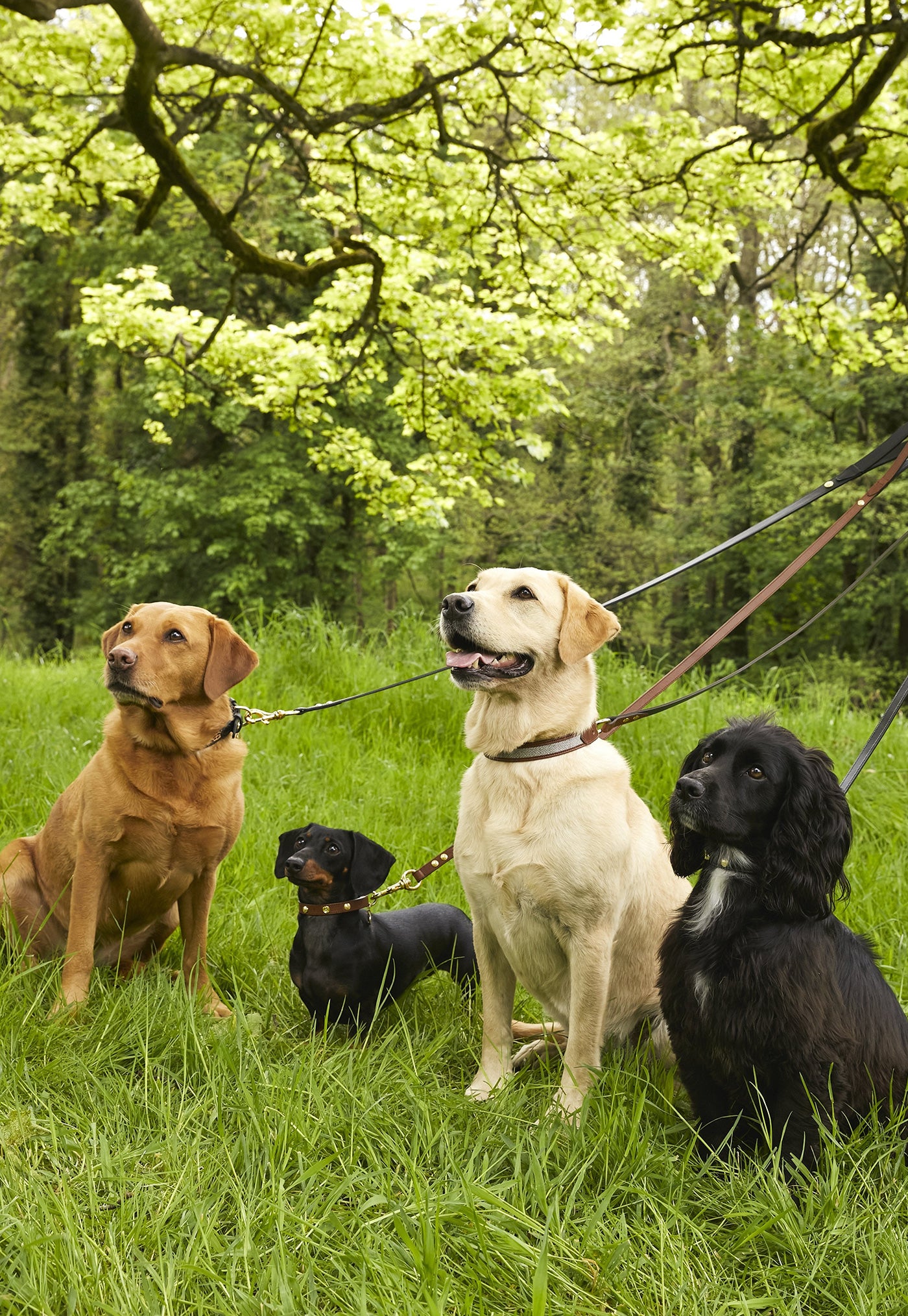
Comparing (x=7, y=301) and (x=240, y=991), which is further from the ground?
(x=7, y=301)

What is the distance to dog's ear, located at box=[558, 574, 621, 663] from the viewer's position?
294 centimetres

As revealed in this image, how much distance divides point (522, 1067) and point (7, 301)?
81.3 feet

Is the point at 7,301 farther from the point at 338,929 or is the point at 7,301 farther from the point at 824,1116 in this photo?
the point at 824,1116

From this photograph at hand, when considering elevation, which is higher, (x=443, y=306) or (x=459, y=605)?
(x=443, y=306)

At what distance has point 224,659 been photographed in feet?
11.2

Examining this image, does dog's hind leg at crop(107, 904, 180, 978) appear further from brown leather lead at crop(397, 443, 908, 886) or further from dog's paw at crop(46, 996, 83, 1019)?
brown leather lead at crop(397, 443, 908, 886)

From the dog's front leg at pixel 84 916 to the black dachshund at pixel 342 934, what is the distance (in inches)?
23.7

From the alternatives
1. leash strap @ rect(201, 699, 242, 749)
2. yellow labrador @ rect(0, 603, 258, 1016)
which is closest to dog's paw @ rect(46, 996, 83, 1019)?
yellow labrador @ rect(0, 603, 258, 1016)

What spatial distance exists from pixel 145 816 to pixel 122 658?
54 cm

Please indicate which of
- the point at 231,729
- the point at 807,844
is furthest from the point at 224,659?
the point at 807,844

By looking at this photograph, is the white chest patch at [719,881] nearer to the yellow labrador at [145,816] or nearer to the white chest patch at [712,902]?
the white chest patch at [712,902]

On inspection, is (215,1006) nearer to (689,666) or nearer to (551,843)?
(551,843)

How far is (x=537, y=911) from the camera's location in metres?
2.85

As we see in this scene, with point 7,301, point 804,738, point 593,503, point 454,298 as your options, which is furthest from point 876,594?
point 7,301
